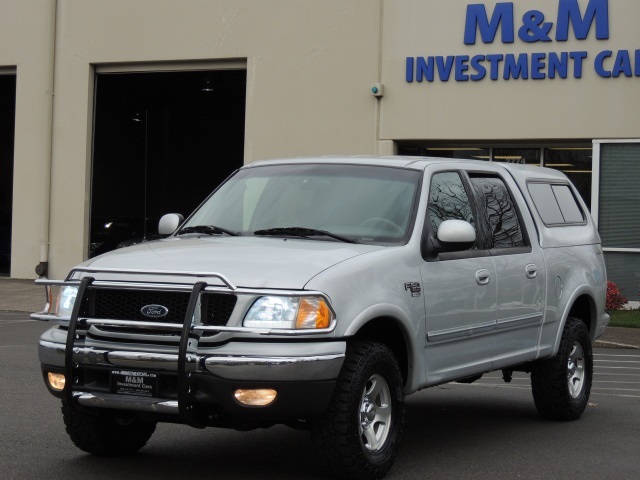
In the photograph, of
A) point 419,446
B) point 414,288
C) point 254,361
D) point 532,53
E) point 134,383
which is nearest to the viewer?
point 254,361

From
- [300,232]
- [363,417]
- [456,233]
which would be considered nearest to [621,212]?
[456,233]

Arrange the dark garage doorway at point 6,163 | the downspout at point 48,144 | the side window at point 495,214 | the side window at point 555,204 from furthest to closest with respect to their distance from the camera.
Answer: the dark garage doorway at point 6,163 → the downspout at point 48,144 → the side window at point 555,204 → the side window at point 495,214

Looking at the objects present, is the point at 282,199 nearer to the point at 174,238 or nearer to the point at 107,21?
the point at 174,238

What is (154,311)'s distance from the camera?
6562 mm

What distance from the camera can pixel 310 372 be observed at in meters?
6.30

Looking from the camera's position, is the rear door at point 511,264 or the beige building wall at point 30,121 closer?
the rear door at point 511,264

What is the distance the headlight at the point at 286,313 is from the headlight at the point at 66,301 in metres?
1.18

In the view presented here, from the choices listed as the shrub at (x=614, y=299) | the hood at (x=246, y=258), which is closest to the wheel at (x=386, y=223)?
the hood at (x=246, y=258)

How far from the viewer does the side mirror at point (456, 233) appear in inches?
292

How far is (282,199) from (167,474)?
2014 millimetres

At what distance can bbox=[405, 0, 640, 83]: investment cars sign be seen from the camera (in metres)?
21.2

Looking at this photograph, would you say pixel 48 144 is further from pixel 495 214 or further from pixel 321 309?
pixel 321 309

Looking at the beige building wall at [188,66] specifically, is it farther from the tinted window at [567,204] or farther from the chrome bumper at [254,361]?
the chrome bumper at [254,361]

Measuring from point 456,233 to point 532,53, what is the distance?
49.6 feet
